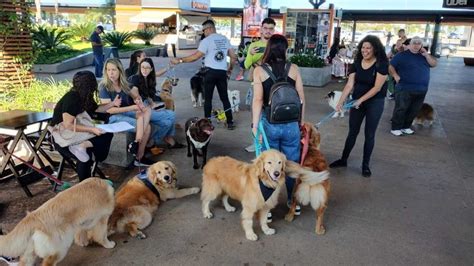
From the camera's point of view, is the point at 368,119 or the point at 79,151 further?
the point at 368,119

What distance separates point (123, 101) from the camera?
4.64m

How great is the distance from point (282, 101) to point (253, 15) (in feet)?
46.2

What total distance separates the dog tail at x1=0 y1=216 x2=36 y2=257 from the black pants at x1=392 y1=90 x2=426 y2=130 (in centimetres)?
622

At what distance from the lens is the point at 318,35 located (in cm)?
1484

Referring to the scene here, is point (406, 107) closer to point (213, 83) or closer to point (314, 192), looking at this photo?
point (213, 83)

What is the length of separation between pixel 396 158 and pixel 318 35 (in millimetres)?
10493

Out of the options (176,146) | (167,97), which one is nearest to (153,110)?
(176,146)

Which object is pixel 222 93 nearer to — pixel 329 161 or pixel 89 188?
pixel 329 161

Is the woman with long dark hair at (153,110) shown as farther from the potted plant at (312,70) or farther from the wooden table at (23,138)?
the potted plant at (312,70)

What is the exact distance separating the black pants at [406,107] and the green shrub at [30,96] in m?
6.35

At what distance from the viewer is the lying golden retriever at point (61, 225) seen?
2355 millimetres

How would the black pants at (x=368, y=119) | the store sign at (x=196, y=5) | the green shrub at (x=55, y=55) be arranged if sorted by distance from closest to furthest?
the black pants at (x=368, y=119)
the green shrub at (x=55, y=55)
the store sign at (x=196, y=5)

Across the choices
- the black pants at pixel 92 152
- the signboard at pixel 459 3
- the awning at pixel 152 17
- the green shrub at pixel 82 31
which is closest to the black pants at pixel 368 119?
the black pants at pixel 92 152

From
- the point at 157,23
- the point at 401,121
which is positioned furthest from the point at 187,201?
the point at 157,23
